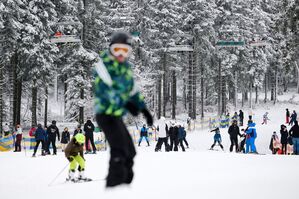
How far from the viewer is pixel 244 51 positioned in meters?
53.8

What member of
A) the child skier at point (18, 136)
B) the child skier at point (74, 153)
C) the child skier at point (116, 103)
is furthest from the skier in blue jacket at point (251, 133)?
the child skier at point (116, 103)

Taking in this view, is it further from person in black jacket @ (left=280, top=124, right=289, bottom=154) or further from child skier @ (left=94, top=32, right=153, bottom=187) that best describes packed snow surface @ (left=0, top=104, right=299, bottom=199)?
child skier @ (left=94, top=32, right=153, bottom=187)

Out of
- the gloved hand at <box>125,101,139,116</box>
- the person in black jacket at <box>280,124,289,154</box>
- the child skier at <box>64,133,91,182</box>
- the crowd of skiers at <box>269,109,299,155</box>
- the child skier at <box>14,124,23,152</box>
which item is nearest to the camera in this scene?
the gloved hand at <box>125,101,139,116</box>

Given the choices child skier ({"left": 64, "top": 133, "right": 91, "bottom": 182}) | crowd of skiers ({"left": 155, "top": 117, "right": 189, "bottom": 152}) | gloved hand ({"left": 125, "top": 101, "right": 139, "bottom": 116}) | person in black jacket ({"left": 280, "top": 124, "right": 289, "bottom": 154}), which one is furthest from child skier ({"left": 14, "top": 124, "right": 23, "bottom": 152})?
gloved hand ({"left": 125, "top": 101, "right": 139, "bottom": 116})

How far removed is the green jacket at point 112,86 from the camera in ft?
14.9

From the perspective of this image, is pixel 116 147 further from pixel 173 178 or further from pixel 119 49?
pixel 173 178

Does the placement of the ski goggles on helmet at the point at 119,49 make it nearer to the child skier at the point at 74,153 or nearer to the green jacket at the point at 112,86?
the green jacket at the point at 112,86

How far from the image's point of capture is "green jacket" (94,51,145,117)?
455 centimetres

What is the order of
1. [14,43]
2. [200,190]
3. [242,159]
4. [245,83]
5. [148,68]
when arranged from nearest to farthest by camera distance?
[200,190] < [242,159] < [14,43] < [148,68] < [245,83]

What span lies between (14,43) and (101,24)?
1126 centimetres

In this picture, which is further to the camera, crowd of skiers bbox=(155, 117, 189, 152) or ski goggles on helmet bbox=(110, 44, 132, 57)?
crowd of skiers bbox=(155, 117, 189, 152)

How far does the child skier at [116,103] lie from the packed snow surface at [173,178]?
4465 mm

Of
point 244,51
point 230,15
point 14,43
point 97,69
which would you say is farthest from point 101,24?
point 97,69

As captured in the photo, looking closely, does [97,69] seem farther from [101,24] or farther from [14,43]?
[101,24]
